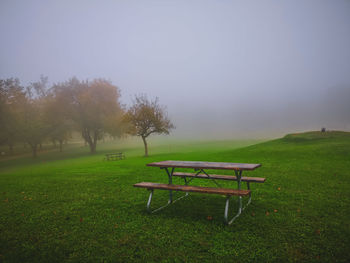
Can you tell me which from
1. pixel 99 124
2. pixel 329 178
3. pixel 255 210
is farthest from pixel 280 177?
pixel 99 124

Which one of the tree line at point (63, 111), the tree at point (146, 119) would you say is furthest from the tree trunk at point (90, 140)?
the tree at point (146, 119)

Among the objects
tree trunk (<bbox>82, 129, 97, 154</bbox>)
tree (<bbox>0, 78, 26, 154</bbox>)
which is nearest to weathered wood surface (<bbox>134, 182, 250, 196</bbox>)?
tree (<bbox>0, 78, 26, 154</bbox>)

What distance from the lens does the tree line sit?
3328 cm

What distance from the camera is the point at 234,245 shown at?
405 centimetres

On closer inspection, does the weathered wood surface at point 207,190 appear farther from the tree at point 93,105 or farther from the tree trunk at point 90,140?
the tree trunk at point 90,140

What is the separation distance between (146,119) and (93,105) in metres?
14.8

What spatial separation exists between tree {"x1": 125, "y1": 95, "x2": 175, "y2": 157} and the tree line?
0.14 metres

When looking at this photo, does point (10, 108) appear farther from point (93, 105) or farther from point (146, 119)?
point (146, 119)

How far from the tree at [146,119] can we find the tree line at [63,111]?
0.45 ft

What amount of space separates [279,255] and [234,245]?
74cm

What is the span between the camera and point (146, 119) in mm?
29656

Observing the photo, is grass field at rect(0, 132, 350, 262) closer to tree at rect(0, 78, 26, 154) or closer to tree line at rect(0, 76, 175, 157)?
tree line at rect(0, 76, 175, 157)

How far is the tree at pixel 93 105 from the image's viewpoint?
3956 centimetres

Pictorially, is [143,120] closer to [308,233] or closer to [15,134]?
[15,134]
